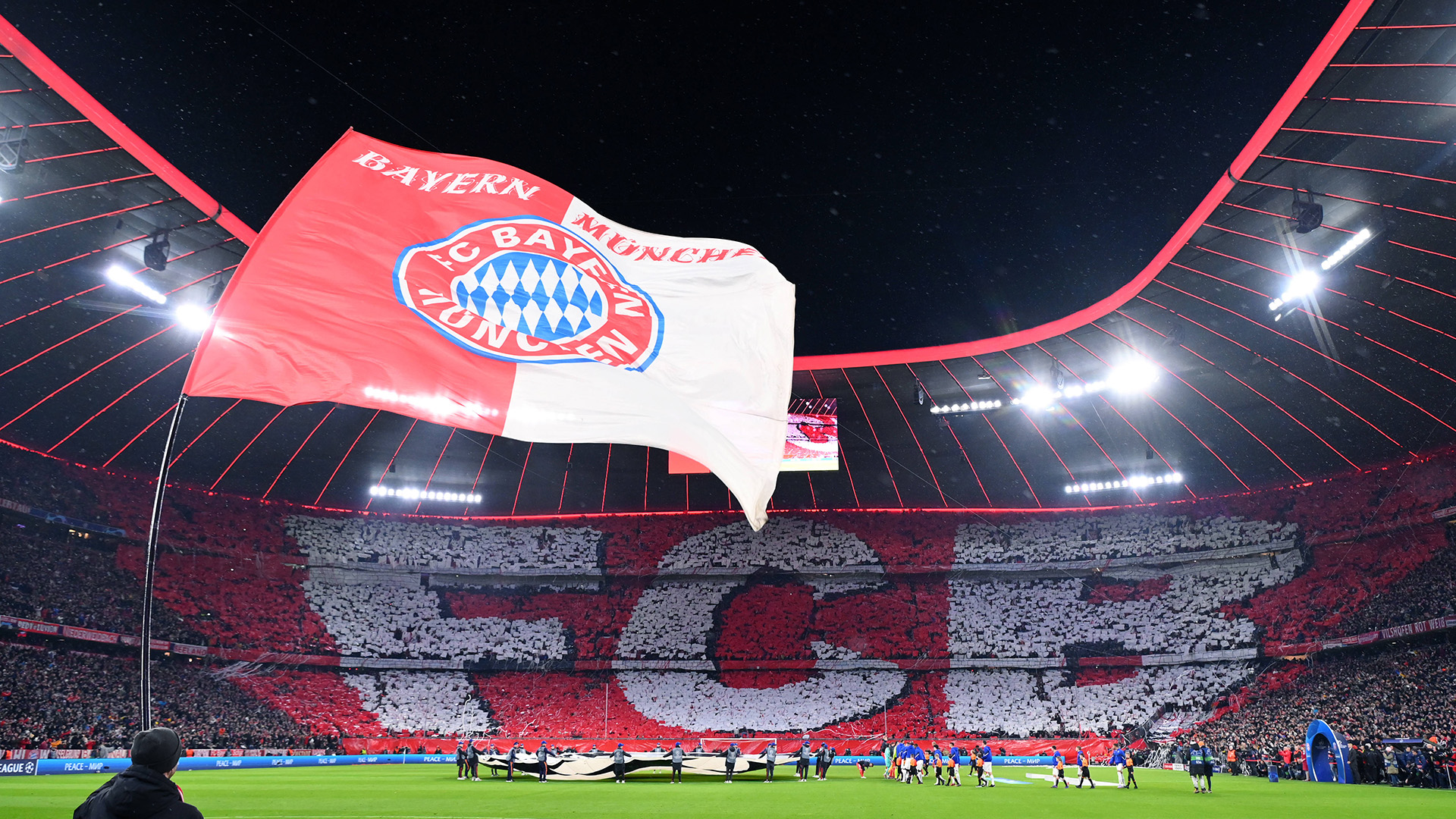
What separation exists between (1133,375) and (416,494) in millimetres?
35212

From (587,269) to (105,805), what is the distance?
241 inches

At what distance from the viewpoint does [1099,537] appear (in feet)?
155

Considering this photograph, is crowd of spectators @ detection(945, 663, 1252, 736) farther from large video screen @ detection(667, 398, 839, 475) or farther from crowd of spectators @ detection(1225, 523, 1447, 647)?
large video screen @ detection(667, 398, 839, 475)

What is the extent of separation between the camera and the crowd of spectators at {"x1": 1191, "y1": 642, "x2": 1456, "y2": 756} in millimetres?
30891

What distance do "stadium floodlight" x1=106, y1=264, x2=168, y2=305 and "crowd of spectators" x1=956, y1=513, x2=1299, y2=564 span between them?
128 feet

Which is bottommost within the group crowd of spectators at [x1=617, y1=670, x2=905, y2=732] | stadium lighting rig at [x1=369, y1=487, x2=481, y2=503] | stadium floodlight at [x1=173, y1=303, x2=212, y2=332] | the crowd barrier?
the crowd barrier

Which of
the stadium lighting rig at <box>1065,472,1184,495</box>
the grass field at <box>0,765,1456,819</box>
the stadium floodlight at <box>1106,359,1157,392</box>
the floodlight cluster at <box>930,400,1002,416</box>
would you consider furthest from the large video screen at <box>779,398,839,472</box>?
the stadium lighting rig at <box>1065,472,1184,495</box>

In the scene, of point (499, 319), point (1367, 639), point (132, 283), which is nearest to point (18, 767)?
point (132, 283)

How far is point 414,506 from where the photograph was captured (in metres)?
48.9

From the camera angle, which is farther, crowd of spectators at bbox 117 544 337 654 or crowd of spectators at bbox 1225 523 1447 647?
crowd of spectators at bbox 117 544 337 654

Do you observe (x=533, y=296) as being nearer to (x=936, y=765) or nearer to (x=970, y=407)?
(x=936, y=765)

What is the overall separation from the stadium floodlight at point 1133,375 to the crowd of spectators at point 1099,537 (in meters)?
17.3

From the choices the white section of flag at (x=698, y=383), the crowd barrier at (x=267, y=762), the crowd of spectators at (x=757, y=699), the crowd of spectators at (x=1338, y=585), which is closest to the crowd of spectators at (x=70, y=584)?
the crowd barrier at (x=267, y=762)

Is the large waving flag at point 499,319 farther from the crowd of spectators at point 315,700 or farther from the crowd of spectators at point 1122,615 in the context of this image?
the crowd of spectators at point 1122,615
